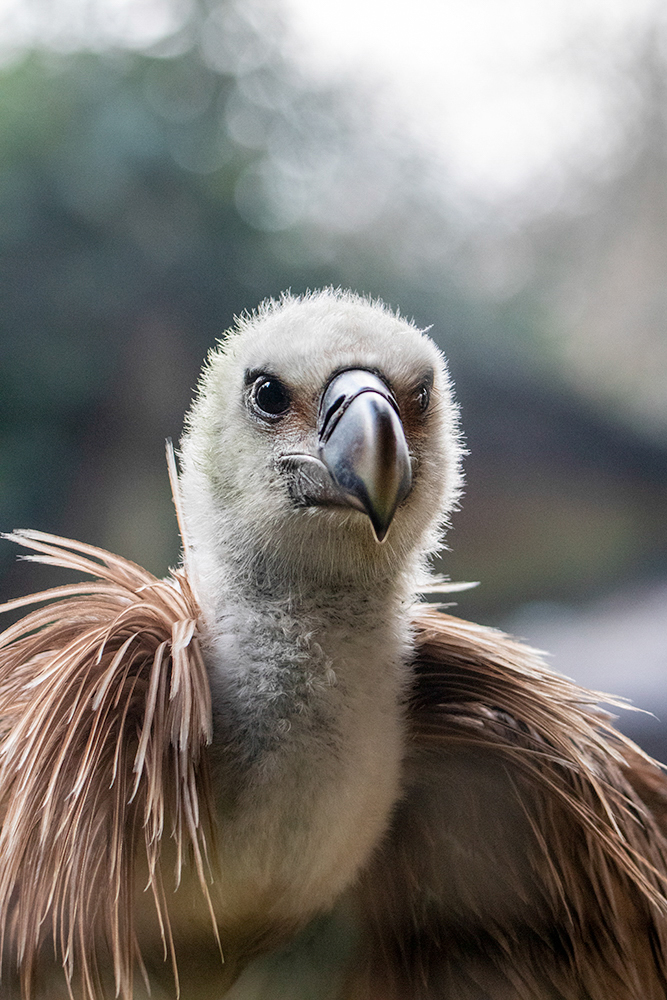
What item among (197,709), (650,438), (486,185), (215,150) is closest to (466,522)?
(650,438)

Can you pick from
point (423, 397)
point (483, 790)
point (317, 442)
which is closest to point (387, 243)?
point (423, 397)

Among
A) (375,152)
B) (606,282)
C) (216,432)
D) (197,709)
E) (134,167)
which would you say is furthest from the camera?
(606,282)

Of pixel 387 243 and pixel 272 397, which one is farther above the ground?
pixel 387 243

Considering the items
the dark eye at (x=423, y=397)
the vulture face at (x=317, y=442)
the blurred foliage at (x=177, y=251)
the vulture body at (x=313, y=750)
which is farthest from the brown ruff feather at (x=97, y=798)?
the blurred foliage at (x=177, y=251)

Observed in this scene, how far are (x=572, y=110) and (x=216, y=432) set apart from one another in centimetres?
91

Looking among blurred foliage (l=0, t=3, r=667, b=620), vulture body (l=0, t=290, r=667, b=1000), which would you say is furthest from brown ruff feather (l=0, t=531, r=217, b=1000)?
blurred foliage (l=0, t=3, r=667, b=620)

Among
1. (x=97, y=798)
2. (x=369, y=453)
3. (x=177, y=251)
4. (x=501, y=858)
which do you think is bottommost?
(x=501, y=858)

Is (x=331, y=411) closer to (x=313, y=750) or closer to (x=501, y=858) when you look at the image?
(x=313, y=750)

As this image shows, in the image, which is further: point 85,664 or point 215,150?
point 215,150

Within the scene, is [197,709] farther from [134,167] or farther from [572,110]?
[572,110]

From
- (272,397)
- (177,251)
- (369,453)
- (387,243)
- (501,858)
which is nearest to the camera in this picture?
(369,453)

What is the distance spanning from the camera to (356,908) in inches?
28.2

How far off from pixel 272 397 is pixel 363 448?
5.5 inches

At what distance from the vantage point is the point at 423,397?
70cm
